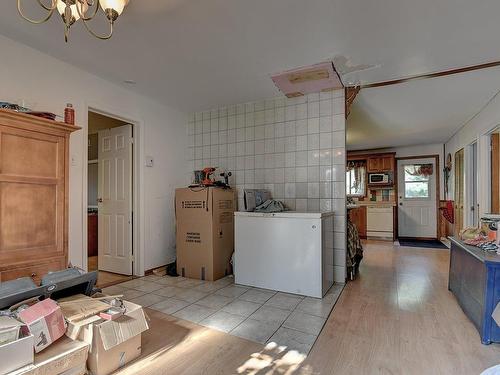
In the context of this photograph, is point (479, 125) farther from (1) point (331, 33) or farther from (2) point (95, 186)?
(2) point (95, 186)

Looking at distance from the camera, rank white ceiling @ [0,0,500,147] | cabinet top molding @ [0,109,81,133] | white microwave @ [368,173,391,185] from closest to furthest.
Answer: cabinet top molding @ [0,109,81,133], white ceiling @ [0,0,500,147], white microwave @ [368,173,391,185]

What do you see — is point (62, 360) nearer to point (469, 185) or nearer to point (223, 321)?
point (223, 321)

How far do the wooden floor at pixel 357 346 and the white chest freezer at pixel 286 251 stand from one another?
1.21 feet

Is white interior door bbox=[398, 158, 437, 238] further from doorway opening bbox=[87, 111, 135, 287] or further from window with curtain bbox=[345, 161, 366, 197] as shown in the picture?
doorway opening bbox=[87, 111, 135, 287]

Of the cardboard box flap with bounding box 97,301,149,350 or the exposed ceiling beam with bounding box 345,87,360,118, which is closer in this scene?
the cardboard box flap with bounding box 97,301,149,350

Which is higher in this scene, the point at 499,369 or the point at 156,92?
the point at 156,92

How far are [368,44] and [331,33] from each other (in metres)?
0.40

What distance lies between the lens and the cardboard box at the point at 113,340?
1.50m

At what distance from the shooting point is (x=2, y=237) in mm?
1795

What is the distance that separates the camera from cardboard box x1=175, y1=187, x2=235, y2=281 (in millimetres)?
3287

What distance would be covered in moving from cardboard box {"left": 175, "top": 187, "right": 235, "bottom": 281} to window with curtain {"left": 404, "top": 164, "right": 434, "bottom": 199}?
525cm

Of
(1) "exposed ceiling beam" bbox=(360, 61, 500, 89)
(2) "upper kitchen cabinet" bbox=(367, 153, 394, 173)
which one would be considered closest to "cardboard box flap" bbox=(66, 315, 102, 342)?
(1) "exposed ceiling beam" bbox=(360, 61, 500, 89)

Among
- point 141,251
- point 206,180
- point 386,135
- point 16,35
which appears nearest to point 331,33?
point 206,180

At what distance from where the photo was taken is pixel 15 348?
4.06 feet
